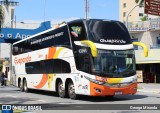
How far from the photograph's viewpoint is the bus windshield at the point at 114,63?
1842cm

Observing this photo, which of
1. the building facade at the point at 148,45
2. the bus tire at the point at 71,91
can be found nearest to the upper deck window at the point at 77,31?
the bus tire at the point at 71,91

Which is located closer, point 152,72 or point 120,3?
point 152,72

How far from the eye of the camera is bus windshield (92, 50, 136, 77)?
60.4ft

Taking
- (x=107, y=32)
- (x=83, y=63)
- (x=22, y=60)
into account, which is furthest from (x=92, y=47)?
(x=22, y=60)

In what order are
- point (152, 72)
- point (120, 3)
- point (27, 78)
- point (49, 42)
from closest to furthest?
point (49, 42) → point (27, 78) → point (152, 72) → point (120, 3)

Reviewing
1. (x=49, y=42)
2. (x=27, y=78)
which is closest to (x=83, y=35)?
(x=49, y=42)

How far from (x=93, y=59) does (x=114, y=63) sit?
3.57 feet

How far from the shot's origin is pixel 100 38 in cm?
1886

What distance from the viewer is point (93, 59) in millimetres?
18422

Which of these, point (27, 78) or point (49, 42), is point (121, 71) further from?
point (27, 78)

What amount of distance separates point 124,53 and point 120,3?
96.8 m

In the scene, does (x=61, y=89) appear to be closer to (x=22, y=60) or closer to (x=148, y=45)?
(x=22, y=60)

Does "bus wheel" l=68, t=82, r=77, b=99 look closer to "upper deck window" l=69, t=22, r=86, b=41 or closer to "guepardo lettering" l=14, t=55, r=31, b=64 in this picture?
"upper deck window" l=69, t=22, r=86, b=41

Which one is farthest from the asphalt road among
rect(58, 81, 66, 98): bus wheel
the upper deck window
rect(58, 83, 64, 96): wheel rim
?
the upper deck window
